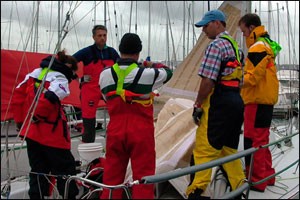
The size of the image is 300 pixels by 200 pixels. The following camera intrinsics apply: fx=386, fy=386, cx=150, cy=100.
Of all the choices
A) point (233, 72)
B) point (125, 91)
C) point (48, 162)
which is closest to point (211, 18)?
point (233, 72)

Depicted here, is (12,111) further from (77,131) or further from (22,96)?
(77,131)

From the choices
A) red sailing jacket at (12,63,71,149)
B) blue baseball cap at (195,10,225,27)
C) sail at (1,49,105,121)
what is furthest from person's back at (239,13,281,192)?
sail at (1,49,105,121)

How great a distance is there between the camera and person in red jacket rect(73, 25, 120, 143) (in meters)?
3.95

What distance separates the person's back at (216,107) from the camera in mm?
2740

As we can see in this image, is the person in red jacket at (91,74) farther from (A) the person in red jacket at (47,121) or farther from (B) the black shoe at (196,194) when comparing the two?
(B) the black shoe at (196,194)

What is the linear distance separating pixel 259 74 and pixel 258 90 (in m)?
0.15

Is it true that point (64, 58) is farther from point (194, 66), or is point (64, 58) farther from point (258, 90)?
point (194, 66)

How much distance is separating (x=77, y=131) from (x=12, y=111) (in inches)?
90.9

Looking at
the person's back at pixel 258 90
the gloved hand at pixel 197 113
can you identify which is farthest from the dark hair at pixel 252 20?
the gloved hand at pixel 197 113

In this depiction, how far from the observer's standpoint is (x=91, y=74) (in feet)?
13.1

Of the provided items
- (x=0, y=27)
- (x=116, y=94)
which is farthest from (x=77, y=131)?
(x=0, y=27)

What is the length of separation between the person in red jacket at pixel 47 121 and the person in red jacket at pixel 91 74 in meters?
0.91

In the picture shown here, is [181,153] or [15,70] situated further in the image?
[15,70]

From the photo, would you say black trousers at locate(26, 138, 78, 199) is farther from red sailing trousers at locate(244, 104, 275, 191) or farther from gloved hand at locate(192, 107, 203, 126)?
red sailing trousers at locate(244, 104, 275, 191)
